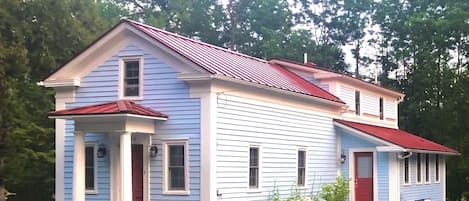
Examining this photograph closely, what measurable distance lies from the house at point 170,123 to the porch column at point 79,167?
0.03 m

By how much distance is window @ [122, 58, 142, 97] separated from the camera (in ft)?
70.1

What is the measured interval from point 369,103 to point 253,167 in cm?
1144

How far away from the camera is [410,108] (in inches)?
1795

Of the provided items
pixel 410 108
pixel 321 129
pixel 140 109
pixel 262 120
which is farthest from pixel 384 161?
pixel 410 108

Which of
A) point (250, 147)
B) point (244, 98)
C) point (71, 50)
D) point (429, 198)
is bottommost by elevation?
point (429, 198)

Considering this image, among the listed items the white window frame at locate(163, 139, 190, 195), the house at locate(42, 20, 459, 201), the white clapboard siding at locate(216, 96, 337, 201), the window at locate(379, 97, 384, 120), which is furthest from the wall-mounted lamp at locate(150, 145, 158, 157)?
the window at locate(379, 97, 384, 120)

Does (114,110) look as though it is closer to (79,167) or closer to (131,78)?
(131,78)

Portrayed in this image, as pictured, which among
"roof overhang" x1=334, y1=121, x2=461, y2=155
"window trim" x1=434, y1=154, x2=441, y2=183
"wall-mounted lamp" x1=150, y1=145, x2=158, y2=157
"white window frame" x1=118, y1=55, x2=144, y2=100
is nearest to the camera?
"wall-mounted lamp" x1=150, y1=145, x2=158, y2=157

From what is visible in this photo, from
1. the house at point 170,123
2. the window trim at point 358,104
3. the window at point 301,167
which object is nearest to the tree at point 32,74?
the house at point 170,123

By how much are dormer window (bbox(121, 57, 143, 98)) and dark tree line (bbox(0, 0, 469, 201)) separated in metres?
7.49

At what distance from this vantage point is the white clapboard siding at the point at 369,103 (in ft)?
105

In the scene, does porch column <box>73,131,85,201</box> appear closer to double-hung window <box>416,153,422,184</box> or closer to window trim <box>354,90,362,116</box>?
window trim <box>354,90,362,116</box>

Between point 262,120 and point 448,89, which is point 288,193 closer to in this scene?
point 262,120

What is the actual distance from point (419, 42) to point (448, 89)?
433 centimetres
